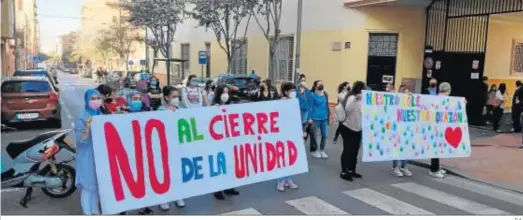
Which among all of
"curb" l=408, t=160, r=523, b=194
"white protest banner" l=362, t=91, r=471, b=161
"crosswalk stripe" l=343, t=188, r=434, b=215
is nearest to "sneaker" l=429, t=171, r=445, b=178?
"white protest banner" l=362, t=91, r=471, b=161

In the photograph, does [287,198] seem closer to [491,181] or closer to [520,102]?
[491,181]

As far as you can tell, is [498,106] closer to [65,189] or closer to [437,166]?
[437,166]

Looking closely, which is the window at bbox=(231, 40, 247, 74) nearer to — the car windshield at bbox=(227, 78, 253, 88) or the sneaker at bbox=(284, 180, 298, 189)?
the car windshield at bbox=(227, 78, 253, 88)

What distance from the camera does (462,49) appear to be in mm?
15914

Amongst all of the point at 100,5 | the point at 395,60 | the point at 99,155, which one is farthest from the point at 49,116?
the point at 100,5

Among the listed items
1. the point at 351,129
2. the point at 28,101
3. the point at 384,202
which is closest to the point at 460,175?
the point at 351,129

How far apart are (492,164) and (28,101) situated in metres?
11.5

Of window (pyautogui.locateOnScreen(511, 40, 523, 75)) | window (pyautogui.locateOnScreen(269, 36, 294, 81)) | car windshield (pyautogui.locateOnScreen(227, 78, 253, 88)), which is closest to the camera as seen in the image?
car windshield (pyautogui.locateOnScreen(227, 78, 253, 88))

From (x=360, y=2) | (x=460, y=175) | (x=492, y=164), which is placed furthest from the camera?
(x=360, y=2)

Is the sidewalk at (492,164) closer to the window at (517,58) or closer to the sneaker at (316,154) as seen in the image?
the sneaker at (316,154)

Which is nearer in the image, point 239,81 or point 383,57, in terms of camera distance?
point 239,81

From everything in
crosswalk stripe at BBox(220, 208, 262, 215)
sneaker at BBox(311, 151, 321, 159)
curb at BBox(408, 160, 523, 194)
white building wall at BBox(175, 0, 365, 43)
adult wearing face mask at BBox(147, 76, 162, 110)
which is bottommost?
crosswalk stripe at BBox(220, 208, 262, 215)

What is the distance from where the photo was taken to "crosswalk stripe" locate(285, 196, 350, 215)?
5.71 m

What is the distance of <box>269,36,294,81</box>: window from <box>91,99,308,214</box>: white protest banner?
1549 cm
